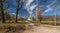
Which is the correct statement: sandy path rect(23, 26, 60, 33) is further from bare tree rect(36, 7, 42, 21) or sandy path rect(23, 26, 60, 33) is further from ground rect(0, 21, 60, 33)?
bare tree rect(36, 7, 42, 21)

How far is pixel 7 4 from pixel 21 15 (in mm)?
333

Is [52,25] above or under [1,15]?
under

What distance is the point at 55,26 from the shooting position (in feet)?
8.28

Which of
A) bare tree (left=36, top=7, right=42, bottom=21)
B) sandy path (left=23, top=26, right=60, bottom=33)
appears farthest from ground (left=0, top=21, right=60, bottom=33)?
bare tree (left=36, top=7, right=42, bottom=21)

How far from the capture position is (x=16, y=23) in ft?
8.55

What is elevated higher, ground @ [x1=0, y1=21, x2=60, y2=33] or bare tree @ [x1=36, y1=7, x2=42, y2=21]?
bare tree @ [x1=36, y1=7, x2=42, y2=21]

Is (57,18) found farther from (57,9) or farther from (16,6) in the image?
(16,6)

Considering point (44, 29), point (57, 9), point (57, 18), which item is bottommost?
point (44, 29)

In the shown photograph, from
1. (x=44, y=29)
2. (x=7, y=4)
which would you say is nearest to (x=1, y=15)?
(x=7, y=4)

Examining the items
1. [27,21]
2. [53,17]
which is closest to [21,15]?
[27,21]

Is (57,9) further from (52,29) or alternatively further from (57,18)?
(52,29)

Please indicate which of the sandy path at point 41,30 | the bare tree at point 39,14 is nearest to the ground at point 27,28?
the sandy path at point 41,30

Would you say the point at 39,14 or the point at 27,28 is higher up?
the point at 39,14

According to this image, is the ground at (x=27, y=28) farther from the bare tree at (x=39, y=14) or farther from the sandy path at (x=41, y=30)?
the bare tree at (x=39, y=14)
